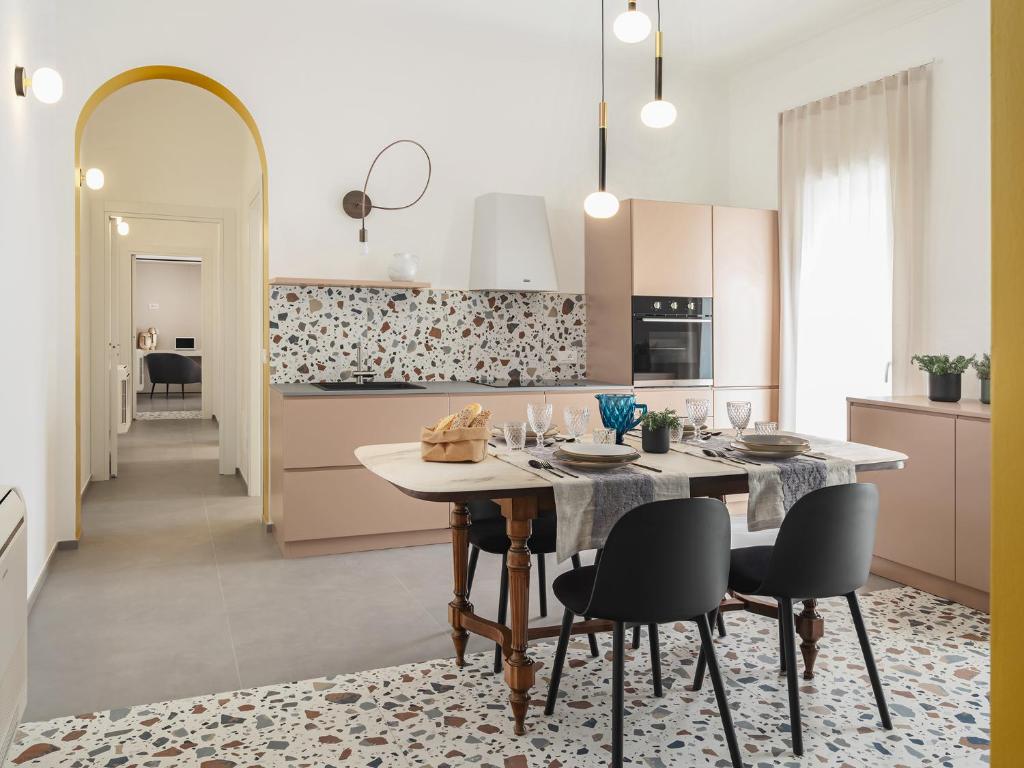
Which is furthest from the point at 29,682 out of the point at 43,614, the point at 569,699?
the point at 569,699

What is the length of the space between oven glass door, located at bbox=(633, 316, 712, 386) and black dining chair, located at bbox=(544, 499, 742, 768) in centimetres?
281

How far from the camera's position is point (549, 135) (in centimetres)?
514

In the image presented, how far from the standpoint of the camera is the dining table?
209 cm

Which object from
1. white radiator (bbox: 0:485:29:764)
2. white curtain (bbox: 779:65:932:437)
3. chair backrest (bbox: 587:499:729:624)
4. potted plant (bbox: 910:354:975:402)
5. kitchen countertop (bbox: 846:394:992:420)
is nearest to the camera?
white radiator (bbox: 0:485:29:764)

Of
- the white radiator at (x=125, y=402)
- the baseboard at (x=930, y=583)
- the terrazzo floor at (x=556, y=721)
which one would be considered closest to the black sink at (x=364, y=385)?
the terrazzo floor at (x=556, y=721)

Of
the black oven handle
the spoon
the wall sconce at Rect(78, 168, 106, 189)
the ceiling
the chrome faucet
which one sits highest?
the ceiling

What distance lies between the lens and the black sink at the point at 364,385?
4410mm

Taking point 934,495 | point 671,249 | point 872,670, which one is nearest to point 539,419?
point 872,670

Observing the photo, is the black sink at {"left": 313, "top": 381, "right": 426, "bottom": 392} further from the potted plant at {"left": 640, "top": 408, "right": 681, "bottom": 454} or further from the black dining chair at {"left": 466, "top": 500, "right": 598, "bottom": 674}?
the potted plant at {"left": 640, "top": 408, "right": 681, "bottom": 454}

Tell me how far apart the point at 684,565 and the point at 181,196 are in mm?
5726

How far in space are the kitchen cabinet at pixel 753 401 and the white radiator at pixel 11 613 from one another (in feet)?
12.8

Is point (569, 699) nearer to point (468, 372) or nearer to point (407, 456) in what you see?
point (407, 456)

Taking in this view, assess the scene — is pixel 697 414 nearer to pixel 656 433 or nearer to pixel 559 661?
pixel 656 433

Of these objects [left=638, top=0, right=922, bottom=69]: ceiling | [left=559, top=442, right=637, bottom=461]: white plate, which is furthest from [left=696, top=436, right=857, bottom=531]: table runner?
[left=638, top=0, right=922, bottom=69]: ceiling
